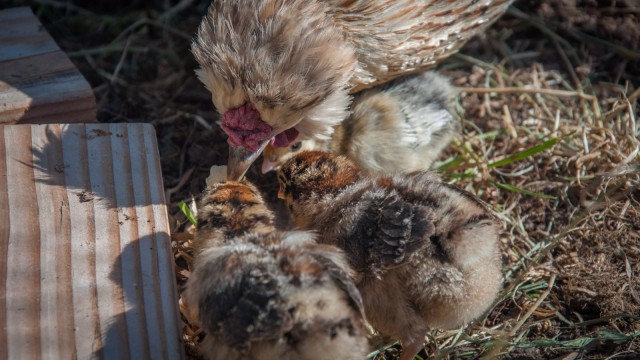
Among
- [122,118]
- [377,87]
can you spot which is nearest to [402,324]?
[377,87]

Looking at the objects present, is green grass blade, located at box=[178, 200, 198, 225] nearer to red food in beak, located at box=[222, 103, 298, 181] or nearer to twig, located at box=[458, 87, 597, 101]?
red food in beak, located at box=[222, 103, 298, 181]

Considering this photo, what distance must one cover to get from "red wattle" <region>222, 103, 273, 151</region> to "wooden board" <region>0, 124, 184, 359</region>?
0.31 metres

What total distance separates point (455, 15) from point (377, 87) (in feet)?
1.60

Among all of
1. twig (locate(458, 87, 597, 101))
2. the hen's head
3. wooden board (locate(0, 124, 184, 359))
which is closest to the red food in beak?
the hen's head

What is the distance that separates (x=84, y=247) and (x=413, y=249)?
3.47ft

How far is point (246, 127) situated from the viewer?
272cm

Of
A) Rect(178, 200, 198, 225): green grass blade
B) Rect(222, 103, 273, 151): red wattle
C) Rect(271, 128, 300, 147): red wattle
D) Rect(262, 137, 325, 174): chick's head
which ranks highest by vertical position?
Rect(222, 103, 273, 151): red wattle

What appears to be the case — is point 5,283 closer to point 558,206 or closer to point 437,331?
point 437,331

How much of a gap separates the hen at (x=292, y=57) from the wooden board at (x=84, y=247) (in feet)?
1.21

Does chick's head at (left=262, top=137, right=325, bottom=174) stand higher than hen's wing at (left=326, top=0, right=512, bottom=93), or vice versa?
hen's wing at (left=326, top=0, right=512, bottom=93)

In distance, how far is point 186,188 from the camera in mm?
3303

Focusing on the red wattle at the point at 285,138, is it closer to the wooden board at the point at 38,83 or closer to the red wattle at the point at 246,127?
the red wattle at the point at 246,127

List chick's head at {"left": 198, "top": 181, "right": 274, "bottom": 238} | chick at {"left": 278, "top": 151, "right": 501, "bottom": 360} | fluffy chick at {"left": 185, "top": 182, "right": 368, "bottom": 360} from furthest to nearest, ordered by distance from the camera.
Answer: chick's head at {"left": 198, "top": 181, "right": 274, "bottom": 238} < chick at {"left": 278, "top": 151, "right": 501, "bottom": 360} < fluffy chick at {"left": 185, "top": 182, "right": 368, "bottom": 360}

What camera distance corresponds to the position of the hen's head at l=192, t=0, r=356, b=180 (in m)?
2.60
